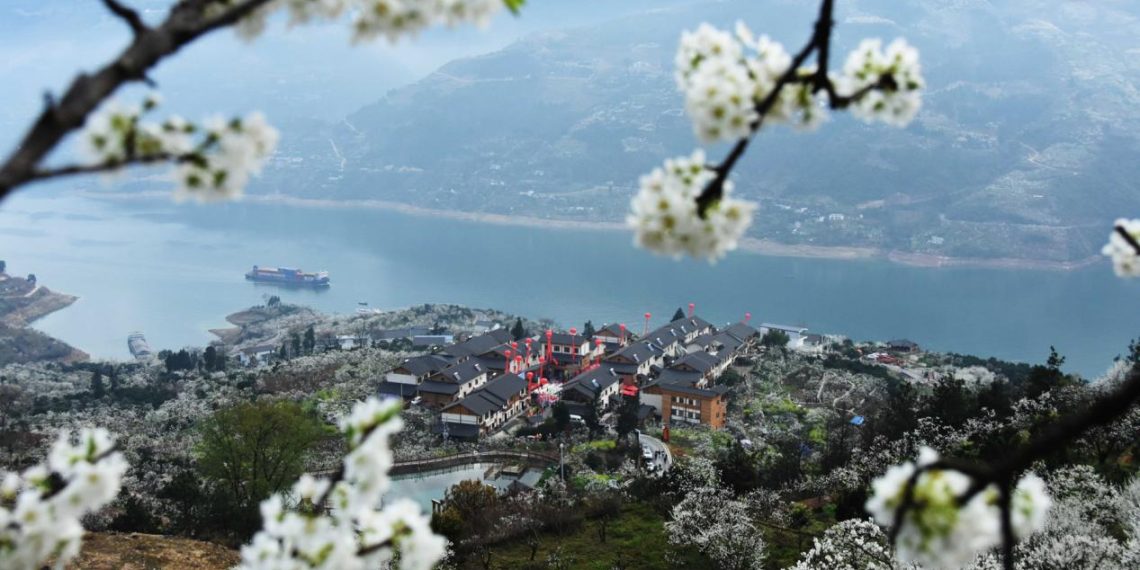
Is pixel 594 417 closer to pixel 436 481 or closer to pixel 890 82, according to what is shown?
pixel 436 481

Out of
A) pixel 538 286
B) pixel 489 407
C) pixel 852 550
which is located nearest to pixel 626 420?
pixel 489 407

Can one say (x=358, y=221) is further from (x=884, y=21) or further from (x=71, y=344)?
(x=884, y=21)

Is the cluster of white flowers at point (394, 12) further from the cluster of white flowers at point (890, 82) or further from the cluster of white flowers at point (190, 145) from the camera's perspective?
the cluster of white flowers at point (890, 82)

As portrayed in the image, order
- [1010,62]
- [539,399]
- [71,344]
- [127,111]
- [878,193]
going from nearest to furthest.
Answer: [127,111] → [539,399] → [71,344] → [878,193] → [1010,62]

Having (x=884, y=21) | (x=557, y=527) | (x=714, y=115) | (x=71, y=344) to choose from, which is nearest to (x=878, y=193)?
(x=884, y=21)

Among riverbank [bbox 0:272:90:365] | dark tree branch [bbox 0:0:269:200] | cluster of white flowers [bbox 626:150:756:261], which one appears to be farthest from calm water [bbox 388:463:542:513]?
riverbank [bbox 0:272:90:365]

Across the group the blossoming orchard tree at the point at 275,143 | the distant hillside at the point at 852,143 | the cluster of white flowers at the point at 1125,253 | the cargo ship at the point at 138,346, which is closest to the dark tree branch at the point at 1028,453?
the blossoming orchard tree at the point at 275,143

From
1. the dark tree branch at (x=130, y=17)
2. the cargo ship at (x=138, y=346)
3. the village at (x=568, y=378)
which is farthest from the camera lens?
the cargo ship at (x=138, y=346)
